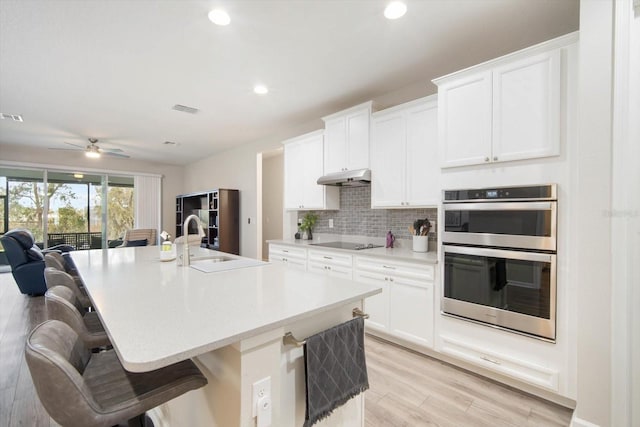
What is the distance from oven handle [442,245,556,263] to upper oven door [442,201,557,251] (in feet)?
0.14

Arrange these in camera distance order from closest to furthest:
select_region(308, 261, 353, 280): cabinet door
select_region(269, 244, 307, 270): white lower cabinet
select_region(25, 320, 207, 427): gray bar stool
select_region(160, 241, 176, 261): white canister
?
select_region(25, 320, 207, 427): gray bar stool
select_region(160, 241, 176, 261): white canister
select_region(308, 261, 353, 280): cabinet door
select_region(269, 244, 307, 270): white lower cabinet

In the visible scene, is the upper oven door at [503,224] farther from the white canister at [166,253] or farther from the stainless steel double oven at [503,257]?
the white canister at [166,253]

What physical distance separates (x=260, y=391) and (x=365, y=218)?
2.89 metres

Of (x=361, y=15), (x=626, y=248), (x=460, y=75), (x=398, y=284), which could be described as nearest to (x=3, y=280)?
(x=398, y=284)

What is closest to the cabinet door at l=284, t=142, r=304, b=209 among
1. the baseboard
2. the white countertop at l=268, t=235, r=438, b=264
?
the white countertop at l=268, t=235, r=438, b=264

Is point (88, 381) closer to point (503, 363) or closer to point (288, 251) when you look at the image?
point (503, 363)

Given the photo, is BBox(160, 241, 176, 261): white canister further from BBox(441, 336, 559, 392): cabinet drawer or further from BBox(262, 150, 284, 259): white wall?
BBox(262, 150, 284, 259): white wall

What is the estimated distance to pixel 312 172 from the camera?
399 centimetres

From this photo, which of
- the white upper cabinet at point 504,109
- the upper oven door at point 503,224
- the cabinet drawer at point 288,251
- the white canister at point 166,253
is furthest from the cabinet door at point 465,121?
the white canister at point 166,253

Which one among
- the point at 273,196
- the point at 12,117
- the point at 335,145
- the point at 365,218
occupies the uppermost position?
the point at 12,117

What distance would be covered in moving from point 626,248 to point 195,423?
7.44ft

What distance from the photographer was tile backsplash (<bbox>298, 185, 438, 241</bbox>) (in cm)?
326

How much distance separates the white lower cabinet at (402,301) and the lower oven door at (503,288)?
7.6 inches

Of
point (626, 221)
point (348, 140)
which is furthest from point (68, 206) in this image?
point (626, 221)
